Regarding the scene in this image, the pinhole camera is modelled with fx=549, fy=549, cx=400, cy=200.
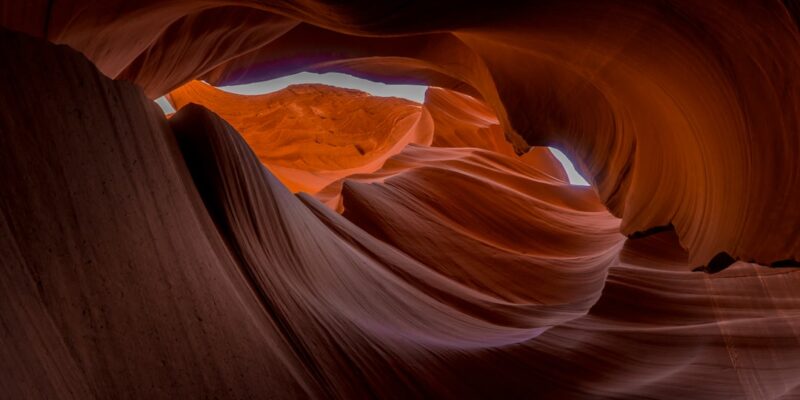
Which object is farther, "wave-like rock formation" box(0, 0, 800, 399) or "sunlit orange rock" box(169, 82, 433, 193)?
"sunlit orange rock" box(169, 82, 433, 193)

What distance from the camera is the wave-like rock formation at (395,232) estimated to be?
5.46 feet

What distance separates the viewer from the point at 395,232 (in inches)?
230

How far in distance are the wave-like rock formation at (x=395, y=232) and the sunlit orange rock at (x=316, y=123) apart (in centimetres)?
756

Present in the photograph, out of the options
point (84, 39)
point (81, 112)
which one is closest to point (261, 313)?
point (81, 112)

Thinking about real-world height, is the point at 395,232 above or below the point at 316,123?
below

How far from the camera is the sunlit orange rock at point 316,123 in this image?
13.2m

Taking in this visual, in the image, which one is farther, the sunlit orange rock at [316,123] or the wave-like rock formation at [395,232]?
the sunlit orange rock at [316,123]

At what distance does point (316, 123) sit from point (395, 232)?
331 inches

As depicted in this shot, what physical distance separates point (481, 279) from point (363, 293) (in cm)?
204

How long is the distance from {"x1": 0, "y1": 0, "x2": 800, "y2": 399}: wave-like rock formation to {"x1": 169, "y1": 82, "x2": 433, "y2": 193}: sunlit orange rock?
7.56m

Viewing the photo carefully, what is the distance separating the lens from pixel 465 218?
22.1 feet

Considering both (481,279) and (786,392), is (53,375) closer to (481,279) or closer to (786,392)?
(786,392)

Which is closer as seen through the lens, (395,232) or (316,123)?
(395,232)

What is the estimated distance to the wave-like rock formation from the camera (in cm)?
167
